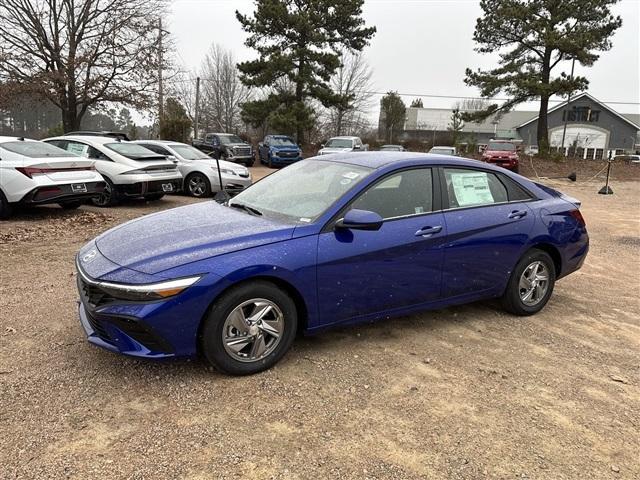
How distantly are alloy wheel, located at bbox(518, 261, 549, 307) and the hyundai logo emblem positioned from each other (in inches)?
139

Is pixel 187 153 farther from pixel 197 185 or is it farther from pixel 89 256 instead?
pixel 89 256

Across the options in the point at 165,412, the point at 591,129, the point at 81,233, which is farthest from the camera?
the point at 591,129

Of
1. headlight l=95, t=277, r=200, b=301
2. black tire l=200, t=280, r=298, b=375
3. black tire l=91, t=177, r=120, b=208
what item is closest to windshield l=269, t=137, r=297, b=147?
black tire l=91, t=177, r=120, b=208

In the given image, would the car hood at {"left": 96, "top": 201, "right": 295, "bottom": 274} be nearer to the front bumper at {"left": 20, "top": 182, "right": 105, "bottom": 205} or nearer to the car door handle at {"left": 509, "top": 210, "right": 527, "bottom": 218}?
the car door handle at {"left": 509, "top": 210, "right": 527, "bottom": 218}

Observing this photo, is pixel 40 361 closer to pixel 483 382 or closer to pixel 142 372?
pixel 142 372

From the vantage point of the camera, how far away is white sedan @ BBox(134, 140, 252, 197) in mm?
12055

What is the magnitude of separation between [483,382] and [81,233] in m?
6.49

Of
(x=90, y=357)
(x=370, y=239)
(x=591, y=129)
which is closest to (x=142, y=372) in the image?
(x=90, y=357)

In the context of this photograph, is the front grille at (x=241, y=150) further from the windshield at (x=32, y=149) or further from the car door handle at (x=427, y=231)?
the car door handle at (x=427, y=231)

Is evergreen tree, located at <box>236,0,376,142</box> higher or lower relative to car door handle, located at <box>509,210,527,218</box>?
higher

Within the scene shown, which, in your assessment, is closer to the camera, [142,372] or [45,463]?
[45,463]

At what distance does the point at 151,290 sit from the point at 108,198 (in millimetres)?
8092

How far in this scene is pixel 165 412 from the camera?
2.84m

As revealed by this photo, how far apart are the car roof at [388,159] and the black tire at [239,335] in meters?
1.37
